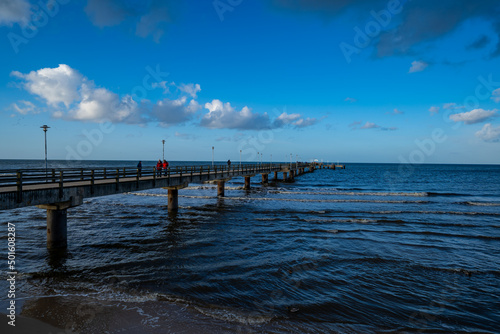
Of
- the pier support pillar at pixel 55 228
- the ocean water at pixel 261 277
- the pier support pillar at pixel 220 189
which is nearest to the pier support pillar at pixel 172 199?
the ocean water at pixel 261 277

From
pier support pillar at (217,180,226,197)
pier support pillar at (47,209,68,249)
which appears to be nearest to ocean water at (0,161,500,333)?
pier support pillar at (47,209,68,249)

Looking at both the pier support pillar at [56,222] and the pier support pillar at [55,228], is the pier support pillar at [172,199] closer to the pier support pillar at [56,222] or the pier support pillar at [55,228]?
the pier support pillar at [56,222]

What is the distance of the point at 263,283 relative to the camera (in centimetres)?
1018

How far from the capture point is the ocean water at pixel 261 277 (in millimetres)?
7703

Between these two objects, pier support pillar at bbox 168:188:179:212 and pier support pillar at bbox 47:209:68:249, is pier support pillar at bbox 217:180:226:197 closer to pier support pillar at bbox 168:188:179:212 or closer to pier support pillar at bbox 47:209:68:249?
pier support pillar at bbox 168:188:179:212

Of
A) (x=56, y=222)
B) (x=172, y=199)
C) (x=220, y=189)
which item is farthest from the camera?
(x=220, y=189)

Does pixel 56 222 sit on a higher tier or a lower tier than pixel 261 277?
higher

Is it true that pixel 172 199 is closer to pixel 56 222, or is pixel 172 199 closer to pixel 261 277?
pixel 56 222

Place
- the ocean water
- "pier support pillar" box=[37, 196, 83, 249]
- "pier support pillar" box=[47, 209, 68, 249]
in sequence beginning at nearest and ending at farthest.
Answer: the ocean water → "pier support pillar" box=[37, 196, 83, 249] → "pier support pillar" box=[47, 209, 68, 249]

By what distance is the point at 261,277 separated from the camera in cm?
1075

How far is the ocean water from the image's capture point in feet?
25.3

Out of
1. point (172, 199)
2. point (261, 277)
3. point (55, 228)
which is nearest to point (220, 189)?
point (172, 199)

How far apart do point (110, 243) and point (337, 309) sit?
12.3 m

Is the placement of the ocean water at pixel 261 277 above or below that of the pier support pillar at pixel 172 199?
below
